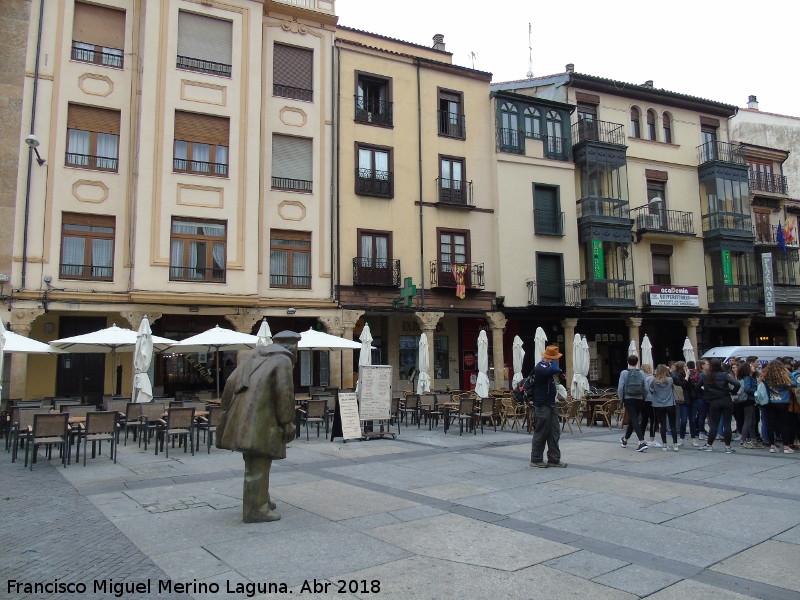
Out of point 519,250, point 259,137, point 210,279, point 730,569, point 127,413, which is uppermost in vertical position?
point 259,137

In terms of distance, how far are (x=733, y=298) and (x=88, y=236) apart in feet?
92.7

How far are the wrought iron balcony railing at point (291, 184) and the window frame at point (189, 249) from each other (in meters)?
2.64

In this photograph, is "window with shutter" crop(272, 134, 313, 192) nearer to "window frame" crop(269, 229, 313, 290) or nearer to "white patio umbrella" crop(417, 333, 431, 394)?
"window frame" crop(269, 229, 313, 290)

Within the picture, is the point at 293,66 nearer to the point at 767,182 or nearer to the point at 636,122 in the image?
the point at 636,122

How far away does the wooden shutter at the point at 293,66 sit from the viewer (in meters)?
21.6

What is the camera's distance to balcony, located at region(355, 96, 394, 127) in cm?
2300

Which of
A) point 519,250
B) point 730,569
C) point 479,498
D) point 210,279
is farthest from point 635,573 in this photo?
point 519,250

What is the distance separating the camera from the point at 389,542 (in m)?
5.48

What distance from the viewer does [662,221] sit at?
2858 centimetres

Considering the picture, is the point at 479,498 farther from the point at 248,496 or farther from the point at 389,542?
the point at 248,496

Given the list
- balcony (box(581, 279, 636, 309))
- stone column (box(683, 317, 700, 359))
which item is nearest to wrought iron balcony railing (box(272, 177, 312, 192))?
balcony (box(581, 279, 636, 309))

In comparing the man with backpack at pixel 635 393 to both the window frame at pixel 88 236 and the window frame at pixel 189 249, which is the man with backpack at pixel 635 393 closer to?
the window frame at pixel 189 249

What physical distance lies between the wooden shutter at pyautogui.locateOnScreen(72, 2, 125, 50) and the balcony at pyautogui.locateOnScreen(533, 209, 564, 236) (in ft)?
55.7

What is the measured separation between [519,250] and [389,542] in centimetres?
2088
